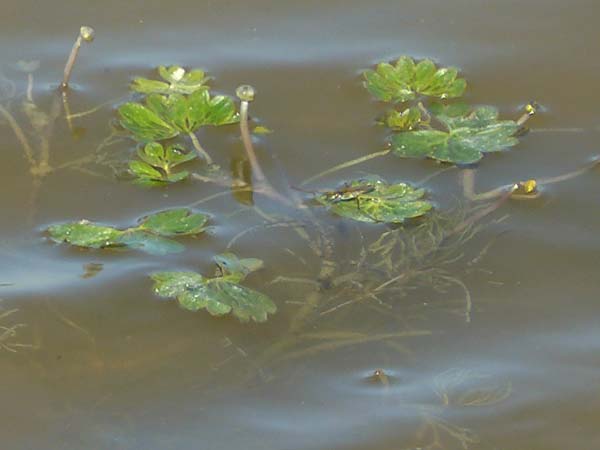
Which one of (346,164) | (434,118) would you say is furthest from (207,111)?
(434,118)

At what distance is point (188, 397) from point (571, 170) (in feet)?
3.84

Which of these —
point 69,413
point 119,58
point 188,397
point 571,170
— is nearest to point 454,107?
point 571,170

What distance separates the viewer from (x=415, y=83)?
9.40ft

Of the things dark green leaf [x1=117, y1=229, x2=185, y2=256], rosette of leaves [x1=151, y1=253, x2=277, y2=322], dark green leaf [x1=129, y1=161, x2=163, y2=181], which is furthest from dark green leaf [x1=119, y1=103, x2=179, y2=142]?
rosette of leaves [x1=151, y1=253, x2=277, y2=322]

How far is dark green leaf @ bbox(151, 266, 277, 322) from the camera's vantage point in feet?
7.44

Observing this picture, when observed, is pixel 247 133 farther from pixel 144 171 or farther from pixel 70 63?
pixel 70 63

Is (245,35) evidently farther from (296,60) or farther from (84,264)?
(84,264)

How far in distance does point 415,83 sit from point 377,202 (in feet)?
1.62

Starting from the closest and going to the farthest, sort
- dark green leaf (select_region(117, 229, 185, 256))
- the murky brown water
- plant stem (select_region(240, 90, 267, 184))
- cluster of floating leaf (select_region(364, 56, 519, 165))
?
the murky brown water → dark green leaf (select_region(117, 229, 185, 256)) → plant stem (select_region(240, 90, 267, 184)) → cluster of floating leaf (select_region(364, 56, 519, 165))

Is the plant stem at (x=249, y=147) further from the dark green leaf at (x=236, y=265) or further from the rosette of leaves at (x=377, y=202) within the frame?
the dark green leaf at (x=236, y=265)

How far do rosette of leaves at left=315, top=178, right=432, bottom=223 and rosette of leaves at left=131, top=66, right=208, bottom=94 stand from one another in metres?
0.53

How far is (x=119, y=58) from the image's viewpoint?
9.82ft

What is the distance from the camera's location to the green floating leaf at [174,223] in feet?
8.07

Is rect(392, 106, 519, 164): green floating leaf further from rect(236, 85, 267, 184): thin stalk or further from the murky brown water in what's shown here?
rect(236, 85, 267, 184): thin stalk
